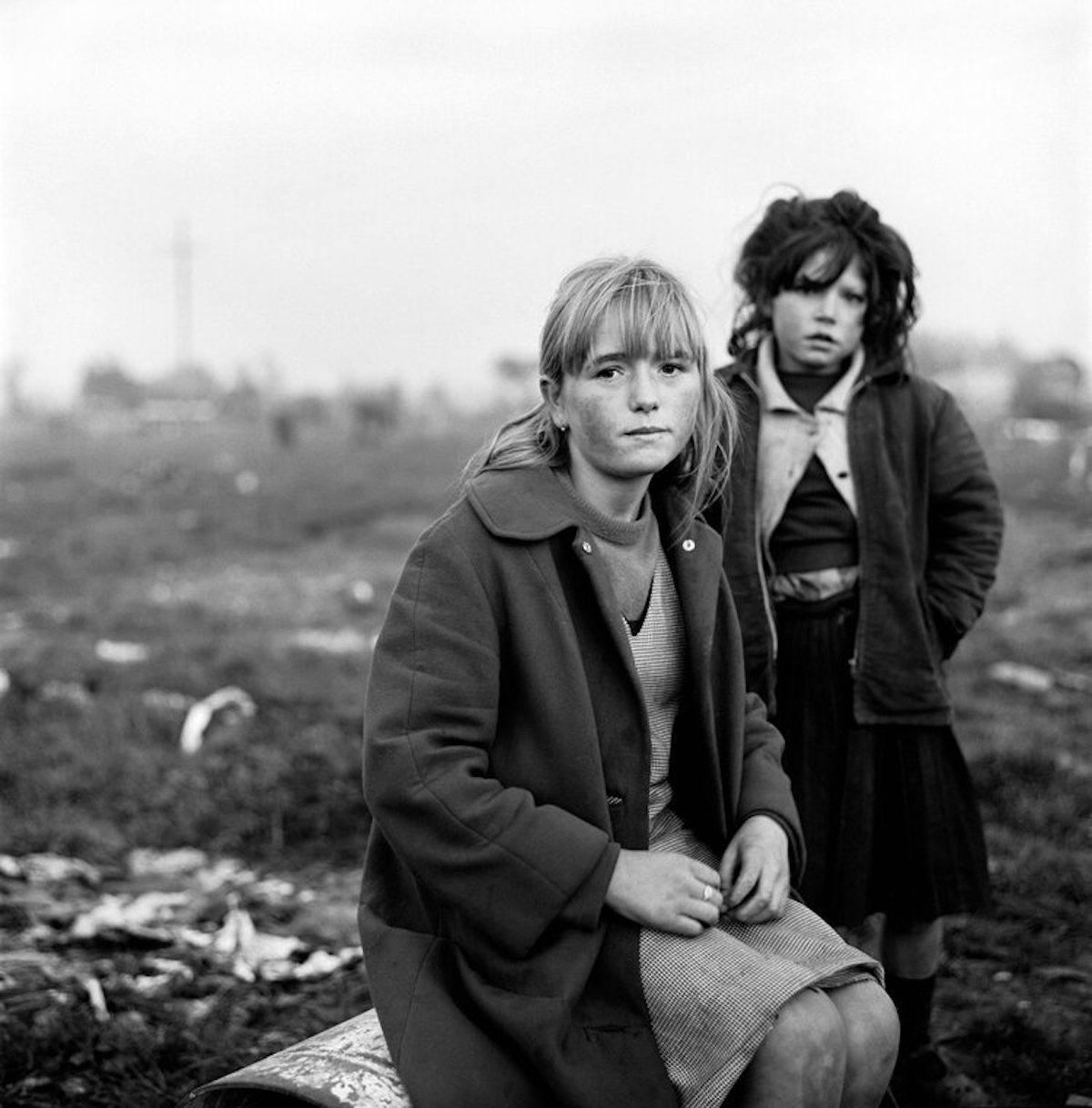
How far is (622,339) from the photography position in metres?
2.50

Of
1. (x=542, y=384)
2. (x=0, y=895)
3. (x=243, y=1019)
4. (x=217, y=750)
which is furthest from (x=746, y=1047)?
(x=217, y=750)

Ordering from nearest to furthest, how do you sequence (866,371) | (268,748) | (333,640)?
1. (866,371)
2. (268,748)
3. (333,640)

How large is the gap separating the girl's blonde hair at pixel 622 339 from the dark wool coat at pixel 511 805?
5.3 inches

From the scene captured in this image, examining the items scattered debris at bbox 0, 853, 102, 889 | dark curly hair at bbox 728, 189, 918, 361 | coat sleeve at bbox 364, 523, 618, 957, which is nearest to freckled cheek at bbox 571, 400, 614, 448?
coat sleeve at bbox 364, 523, 618, 957

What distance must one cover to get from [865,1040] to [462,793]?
2.57ft

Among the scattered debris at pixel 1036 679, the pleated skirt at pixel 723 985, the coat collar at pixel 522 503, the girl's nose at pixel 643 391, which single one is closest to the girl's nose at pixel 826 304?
the girl's nose at pixel 643 391

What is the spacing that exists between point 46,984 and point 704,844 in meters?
2.26

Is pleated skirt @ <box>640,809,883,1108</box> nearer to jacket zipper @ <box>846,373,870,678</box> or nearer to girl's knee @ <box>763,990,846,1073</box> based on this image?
girl's knee @ <box>763,990,846,1073</box>

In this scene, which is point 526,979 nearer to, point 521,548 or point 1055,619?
point 521,548

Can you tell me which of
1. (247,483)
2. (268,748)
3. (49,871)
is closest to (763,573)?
(49,871)

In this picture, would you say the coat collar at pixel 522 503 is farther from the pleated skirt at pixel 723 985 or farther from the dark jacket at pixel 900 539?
the dark jacket at pixel 900 539

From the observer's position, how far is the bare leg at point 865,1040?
2.30 meters

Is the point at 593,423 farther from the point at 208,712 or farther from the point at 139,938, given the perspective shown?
the point at 208,712

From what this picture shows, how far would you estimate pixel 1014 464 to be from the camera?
13.6m
